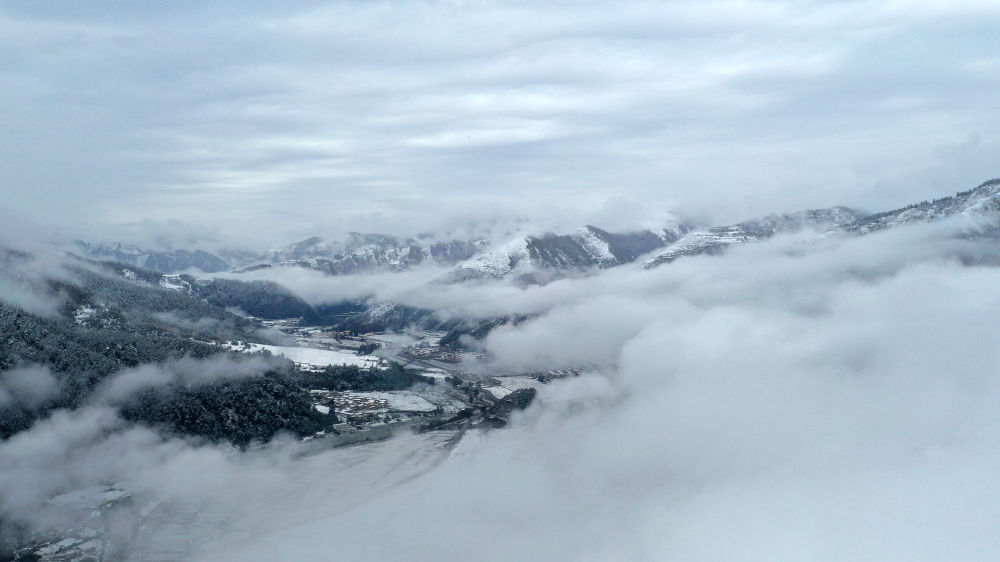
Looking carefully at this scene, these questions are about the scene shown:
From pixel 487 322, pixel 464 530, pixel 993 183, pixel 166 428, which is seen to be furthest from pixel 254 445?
pixel 993 183

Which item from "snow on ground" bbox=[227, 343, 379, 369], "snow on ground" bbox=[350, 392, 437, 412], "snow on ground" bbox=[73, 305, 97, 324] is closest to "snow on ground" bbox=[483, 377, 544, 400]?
"snow on ground" bbox=[350, 392, 437, 412]

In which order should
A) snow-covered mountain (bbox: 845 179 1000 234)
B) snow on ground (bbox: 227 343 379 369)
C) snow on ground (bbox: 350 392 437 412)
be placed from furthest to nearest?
snow-covered mountain (bbox: 845 179 1000 234) < snow on ground (bbox: 227 343 379 369) < snow on ground (bbox: 350 392 437 412)

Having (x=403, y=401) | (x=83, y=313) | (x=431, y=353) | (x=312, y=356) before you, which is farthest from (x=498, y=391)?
(x=83, y=313)

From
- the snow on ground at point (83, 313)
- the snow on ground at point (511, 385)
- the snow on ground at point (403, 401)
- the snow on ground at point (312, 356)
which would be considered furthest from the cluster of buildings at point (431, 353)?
the snow on ground at point (83, 313)

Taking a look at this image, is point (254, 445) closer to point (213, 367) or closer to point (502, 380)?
point (213, 367)

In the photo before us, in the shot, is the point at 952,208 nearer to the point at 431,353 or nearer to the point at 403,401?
the point at 431,353

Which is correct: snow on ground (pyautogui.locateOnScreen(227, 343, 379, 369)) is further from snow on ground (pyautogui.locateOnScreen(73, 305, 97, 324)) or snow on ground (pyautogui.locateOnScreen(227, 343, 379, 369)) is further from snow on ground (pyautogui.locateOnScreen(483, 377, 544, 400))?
snow on ground (pyautogui.locateOnScreen(483, 377, 544, 400))

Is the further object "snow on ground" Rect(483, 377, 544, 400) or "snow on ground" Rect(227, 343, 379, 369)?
"snow on ground" Rect(227, 343, 379, 369)
